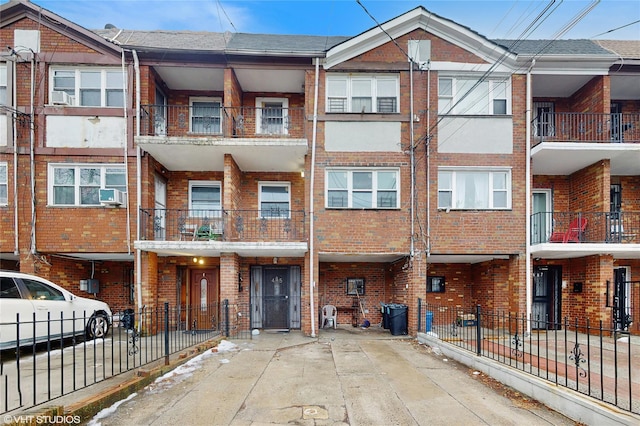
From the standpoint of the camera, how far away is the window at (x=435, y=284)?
44.0 ft

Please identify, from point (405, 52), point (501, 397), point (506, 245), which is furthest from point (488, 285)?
point (405, 52)

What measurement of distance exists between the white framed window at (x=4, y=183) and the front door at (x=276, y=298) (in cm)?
817

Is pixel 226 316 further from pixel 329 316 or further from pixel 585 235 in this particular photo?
pixel 585 235

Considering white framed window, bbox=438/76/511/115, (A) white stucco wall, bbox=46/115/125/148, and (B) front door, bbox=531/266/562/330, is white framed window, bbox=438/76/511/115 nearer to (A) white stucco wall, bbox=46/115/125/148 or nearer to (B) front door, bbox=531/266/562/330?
(B) front door, bbox=531/266/562/330

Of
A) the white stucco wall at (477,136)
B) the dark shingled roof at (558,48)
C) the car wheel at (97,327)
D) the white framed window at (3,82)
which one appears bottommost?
the car wheel at (97,327)

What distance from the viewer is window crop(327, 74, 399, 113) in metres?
11.6

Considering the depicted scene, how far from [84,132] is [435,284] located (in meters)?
12.8

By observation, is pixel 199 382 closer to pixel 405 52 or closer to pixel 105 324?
pixel 105 324

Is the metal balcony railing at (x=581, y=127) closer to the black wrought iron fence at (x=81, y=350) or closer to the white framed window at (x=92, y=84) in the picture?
the black wrought iron fence at (x=81, y=350)

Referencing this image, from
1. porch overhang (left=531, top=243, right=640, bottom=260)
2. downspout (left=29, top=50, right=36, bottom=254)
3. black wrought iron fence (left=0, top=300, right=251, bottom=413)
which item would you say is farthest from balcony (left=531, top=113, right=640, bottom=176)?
downspout (left=29, top=50, right=36, bottom=254)

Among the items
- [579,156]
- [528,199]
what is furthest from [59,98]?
[579,156]

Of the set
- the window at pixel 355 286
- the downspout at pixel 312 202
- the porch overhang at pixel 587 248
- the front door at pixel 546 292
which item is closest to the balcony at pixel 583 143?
the porch overhang at pixel 587 248

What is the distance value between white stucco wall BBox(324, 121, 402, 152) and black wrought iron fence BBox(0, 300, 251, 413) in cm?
597

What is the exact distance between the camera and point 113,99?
11289 millimetres
